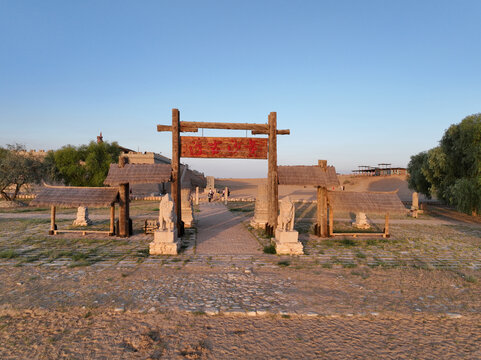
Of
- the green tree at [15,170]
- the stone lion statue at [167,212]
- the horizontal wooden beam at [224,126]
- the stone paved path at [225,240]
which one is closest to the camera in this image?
the stone lion statue at [167,212]

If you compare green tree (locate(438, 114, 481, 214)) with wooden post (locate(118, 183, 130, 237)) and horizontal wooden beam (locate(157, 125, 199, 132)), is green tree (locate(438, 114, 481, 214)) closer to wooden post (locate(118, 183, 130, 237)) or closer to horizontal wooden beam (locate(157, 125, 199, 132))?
horizontal wooden beam (locate(157, 125, 199, 132))

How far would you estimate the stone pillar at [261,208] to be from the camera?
535 inches

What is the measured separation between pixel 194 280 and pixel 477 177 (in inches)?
717

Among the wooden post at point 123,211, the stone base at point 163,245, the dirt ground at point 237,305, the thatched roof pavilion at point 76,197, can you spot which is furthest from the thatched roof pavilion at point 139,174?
the dirt ground at point 237,305

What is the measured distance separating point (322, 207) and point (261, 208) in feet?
11.6

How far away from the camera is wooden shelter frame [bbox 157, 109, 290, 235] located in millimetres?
10609

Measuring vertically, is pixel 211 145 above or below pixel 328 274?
A: above

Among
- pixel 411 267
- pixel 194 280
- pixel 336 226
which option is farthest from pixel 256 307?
pixel 336 226

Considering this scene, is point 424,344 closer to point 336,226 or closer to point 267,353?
point 267,353

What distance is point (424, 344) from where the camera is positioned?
3.97 meters

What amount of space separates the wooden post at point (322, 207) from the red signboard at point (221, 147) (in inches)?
112

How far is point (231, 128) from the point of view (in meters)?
10.9

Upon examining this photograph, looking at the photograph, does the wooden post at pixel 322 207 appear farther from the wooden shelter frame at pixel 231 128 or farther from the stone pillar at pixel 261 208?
the stone pillar at pixel 261 208

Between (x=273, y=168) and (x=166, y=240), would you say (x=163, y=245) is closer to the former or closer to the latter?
(x=166, y=240)
